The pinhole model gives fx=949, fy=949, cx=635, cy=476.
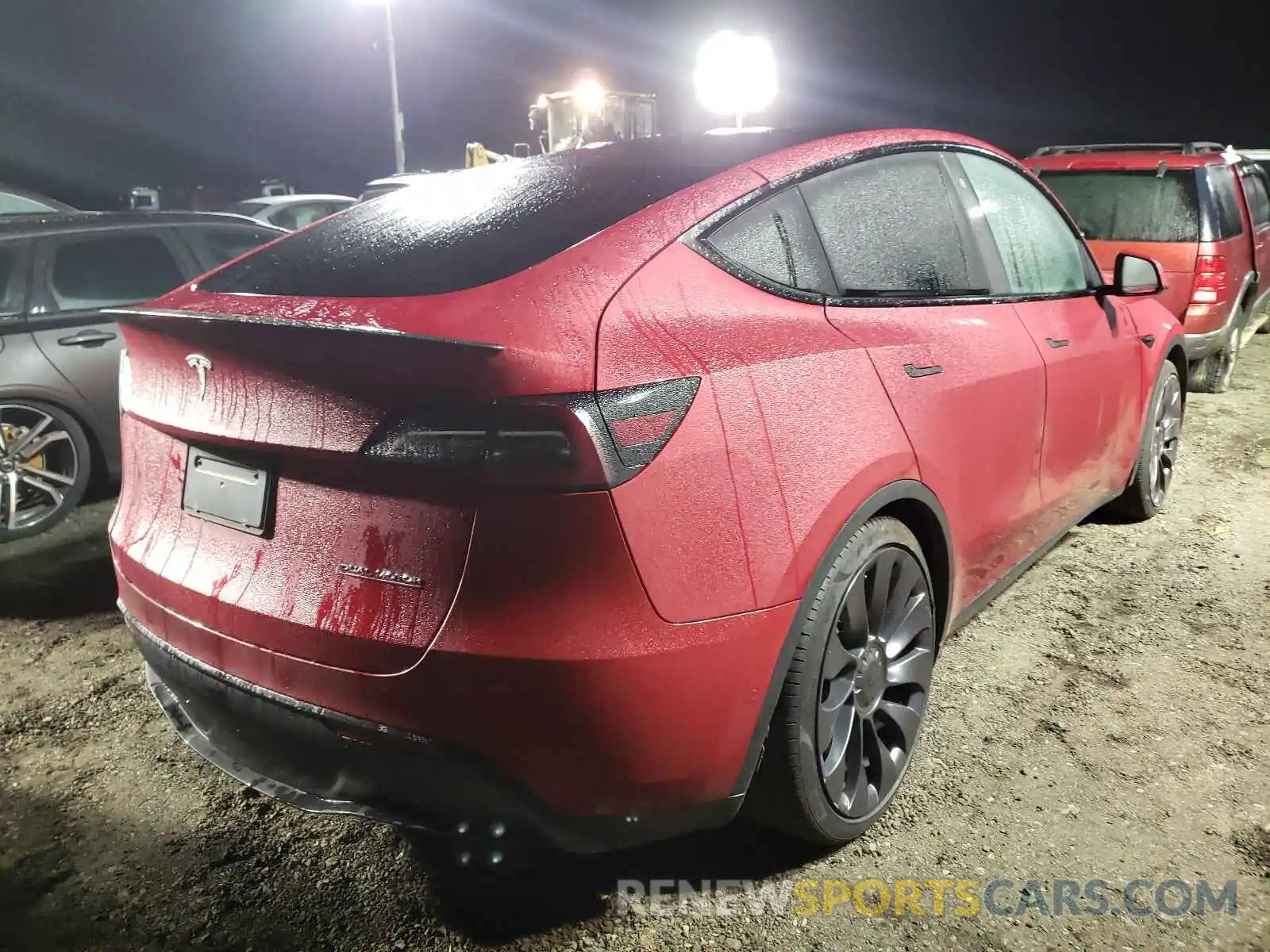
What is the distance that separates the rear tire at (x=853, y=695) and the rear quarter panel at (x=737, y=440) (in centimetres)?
14

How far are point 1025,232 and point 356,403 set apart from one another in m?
2.42

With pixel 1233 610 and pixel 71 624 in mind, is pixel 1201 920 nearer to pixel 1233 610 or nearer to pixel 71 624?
pixel 1233 610

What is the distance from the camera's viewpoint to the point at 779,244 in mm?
2102

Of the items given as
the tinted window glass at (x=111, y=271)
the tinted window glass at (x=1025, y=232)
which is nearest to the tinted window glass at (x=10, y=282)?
the tinted window glass at (x=111, y=271)

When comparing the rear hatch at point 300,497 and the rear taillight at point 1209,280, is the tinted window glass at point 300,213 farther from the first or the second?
the rear hatch at point 300,497

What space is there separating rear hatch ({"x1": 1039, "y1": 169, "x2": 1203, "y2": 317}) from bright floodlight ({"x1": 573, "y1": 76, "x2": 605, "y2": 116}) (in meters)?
16.7

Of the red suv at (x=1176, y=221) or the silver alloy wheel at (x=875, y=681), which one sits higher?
the red suv at (x=1176, y=221)

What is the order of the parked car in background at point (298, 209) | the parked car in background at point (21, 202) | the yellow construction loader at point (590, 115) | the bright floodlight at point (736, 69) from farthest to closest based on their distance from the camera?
the yellow construction loader at point (590, 115), the bright floodlight at point (736, 69), the parked car in background at point (298, 209), the parked car in background at point (21, 202)

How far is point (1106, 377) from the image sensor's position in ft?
11.4

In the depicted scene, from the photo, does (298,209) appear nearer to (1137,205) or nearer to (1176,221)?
(1137,205)

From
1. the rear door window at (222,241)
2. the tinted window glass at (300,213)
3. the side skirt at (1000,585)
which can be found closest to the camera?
the side skirt at (1000,585)

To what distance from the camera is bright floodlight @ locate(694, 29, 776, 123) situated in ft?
52.8

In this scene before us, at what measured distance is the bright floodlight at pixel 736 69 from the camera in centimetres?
1609

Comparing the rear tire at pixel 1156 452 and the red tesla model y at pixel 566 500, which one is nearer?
the red tesla model y at pixel 566 500
